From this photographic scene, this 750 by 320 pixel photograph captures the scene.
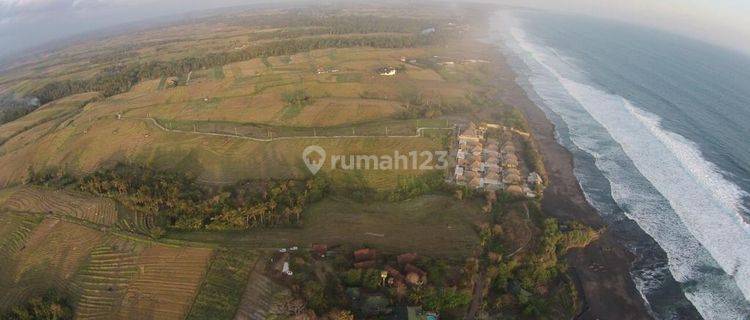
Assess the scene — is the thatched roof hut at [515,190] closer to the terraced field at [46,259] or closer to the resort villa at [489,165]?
the resort villa at [489,165]

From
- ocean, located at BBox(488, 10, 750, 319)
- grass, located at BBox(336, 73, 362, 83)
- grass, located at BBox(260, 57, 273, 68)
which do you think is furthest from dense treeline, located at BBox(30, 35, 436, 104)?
ocean, located at BBox(488, 10, 750, 319)

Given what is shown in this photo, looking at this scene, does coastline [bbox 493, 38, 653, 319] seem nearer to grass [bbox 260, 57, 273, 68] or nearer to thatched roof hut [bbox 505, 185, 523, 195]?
thatched roof hut [bbox 505, 185, 523, 195]

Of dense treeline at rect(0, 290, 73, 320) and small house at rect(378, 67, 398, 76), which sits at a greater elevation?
small house at rect(378, 67, 398, 76)

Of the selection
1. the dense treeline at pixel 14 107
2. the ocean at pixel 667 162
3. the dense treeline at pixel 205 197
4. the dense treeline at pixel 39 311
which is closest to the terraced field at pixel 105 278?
the dense treeline at pixel 39 311

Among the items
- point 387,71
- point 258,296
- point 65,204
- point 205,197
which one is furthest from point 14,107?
point 258,296

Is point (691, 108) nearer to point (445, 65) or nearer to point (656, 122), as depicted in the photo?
point (656, 122)

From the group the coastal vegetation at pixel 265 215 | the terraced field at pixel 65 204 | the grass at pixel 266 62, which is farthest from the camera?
the grass at pixel 266 62

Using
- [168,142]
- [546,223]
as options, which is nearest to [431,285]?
[546,223]
